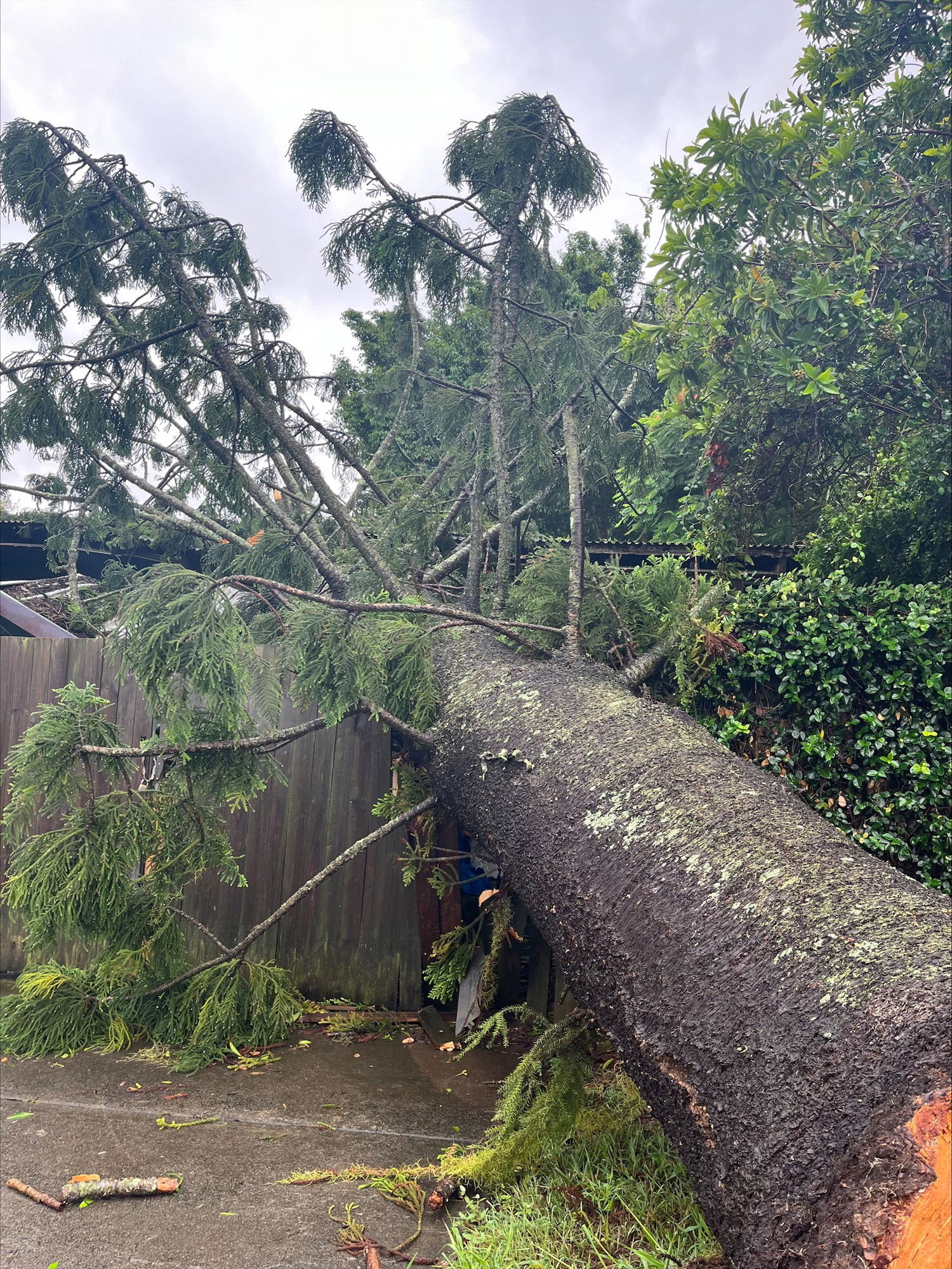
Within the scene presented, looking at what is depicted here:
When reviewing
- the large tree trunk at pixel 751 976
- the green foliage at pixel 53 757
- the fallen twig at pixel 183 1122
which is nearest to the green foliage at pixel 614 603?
the large tree trunk at pixel 751 976

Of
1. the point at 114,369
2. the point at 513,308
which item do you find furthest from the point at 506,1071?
the point at 513,308

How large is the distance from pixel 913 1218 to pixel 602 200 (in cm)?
452

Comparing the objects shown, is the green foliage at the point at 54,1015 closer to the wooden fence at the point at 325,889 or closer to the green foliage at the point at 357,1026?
the wooden fence at the point at 325,889

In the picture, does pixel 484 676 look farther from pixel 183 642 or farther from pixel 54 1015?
pixel 54 1015

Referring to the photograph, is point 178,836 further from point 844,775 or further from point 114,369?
point 844,775

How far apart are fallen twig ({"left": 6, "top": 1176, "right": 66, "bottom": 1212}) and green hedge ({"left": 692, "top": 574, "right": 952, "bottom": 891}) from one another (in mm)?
2633

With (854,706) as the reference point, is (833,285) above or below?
above

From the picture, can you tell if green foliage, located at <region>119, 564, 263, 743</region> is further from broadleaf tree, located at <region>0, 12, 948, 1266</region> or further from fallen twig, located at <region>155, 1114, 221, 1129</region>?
fallen twig, located at <region>155, 1114, 221, 1129</region>

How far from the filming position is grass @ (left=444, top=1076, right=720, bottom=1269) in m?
1.75

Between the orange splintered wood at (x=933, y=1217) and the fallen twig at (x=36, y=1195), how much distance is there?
2.29 m

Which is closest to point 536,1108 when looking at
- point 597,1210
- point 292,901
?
point 597,1210

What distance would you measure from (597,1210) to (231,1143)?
132cm

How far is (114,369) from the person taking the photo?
11.4ft

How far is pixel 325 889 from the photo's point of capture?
4.24m
